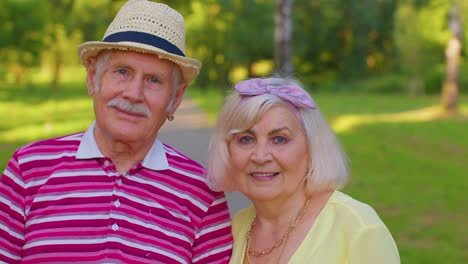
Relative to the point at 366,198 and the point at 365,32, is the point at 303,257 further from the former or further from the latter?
the point at 365,32

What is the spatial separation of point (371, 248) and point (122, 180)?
3.49ft

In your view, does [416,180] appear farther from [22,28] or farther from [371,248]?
[22,28]

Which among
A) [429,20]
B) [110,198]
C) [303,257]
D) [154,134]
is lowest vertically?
[303,257]

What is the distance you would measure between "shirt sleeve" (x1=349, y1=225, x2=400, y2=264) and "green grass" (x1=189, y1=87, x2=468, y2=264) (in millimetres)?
3676

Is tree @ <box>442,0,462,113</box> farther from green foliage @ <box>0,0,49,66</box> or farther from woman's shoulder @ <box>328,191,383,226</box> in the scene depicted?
woman's shoulder @ <box>328,191,383,226</box>

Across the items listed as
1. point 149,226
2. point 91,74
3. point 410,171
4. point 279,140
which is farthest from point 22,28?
point 279,140

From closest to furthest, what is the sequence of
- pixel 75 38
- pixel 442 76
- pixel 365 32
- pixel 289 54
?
pixel 289 54, pixel 75 38, pixel 442 76, pixel 365 32

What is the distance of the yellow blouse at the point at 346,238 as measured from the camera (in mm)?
3025

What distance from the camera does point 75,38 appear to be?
Answer: 3819 cm

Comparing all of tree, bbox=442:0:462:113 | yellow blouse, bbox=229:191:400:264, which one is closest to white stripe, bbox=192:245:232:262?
yellow blouse, bbox=229:191:400:264

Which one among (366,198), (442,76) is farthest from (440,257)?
(442,76)

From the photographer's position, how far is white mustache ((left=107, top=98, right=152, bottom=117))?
3.25 metres

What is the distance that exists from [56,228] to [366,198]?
7851 mm

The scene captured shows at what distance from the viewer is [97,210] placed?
3.22m
